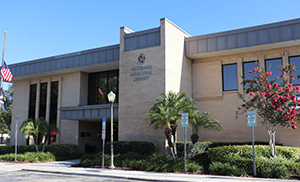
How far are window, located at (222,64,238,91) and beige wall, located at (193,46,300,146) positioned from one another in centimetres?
35

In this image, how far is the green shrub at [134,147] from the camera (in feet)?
62.3

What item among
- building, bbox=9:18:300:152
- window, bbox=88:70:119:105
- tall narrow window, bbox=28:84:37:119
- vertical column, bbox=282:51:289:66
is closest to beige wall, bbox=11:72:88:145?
window, bbox=88:70:119:105

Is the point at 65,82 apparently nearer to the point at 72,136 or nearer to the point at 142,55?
the point at 72,136

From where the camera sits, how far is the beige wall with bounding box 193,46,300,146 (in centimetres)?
2038

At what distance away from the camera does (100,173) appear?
1468 centimetres

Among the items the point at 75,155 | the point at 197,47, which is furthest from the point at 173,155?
the point at 75,155

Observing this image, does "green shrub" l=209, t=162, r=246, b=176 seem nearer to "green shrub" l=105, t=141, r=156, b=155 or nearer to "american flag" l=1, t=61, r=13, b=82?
"green shrub" l=105, t=141, r=156, b=155

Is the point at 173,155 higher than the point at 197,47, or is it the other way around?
the point at 197,47

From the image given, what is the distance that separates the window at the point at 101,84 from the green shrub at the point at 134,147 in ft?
26.1

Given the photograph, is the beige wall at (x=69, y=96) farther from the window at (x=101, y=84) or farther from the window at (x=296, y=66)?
the window at (x=296, y=66)

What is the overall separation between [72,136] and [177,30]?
13068 millimetres

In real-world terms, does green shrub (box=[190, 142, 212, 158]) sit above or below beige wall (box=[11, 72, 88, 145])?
below

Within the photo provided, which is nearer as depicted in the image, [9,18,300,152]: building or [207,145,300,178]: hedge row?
[207,145,300,178]: hedge row

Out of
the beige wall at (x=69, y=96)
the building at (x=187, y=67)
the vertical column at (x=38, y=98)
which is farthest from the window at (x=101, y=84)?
the vertical column at (x=38, y=98)
